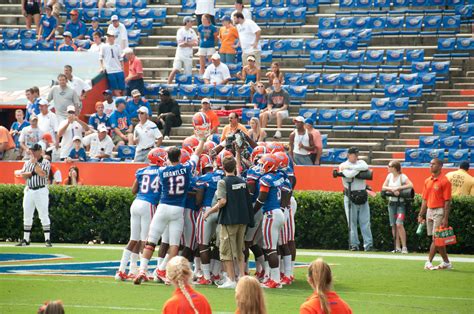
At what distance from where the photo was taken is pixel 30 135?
2344 cm

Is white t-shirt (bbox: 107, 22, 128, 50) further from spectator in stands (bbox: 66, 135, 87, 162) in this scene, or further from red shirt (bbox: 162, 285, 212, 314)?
red shirt (bbox: 162, 285, 212, 314)

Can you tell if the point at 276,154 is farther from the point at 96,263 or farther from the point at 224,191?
the point at 96,263

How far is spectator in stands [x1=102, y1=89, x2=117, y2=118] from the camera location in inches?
968

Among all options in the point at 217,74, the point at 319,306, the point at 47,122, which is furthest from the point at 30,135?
the point at 319,306

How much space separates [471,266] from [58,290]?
664cm

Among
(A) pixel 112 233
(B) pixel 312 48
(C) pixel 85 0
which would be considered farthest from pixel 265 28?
(A) pixel 112 233

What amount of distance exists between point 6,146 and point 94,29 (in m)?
5.05

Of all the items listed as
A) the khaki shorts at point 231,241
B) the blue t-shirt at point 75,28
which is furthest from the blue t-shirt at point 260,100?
the khaki shorts at point 231,241

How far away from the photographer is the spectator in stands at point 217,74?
1001 inches

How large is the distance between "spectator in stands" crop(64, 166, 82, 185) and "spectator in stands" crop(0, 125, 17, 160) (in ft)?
7.09

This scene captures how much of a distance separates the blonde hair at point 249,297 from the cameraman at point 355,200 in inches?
473

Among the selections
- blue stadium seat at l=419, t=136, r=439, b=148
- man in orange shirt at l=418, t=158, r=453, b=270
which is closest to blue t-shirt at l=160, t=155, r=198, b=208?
man in orange shirt at l=418, t=158, r=453, b=270

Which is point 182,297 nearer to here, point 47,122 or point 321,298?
point 321,298

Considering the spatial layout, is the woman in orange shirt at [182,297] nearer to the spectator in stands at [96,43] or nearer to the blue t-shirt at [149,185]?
the blue t-shirt at [149,185]
